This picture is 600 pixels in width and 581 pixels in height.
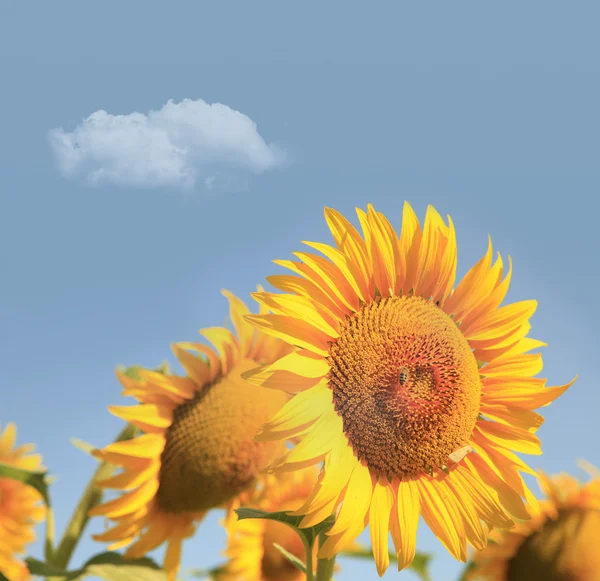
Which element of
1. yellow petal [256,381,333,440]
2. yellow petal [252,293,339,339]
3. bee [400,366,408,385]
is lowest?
yellow petal [256,381,333,440]

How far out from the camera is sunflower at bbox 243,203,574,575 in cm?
207

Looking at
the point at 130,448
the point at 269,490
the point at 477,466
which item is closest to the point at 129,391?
the point at 130,448

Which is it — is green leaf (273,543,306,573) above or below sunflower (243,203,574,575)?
Answer: below

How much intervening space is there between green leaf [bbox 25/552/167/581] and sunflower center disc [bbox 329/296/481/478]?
1299mm

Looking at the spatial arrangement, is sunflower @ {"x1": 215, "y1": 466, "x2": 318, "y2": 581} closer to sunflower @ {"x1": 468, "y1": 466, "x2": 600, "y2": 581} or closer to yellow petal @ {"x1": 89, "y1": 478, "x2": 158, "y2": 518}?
yellow petal @ {"x1": 89, "y1": 478, "x2": 158, "y2": 518}

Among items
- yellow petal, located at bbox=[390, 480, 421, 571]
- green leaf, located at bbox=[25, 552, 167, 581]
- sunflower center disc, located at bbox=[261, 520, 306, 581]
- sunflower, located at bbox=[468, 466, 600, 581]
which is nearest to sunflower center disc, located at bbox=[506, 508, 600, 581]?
sunflower, located at bbox=[468, 466, 600, 581]

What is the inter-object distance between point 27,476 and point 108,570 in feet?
1.68

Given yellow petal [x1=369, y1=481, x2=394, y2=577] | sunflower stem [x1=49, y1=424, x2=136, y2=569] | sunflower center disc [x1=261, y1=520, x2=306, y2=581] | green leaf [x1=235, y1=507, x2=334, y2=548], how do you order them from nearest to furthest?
green leaf [x1=235, y1=507, x2=334, y2=548]
yellow petal [x1=369, y1=481, x2=394, y2=577]
sunflower stem [x1=49, y1=424, x2=136, y2=569]
sunflower center disc [x1=261, y1=520, x2=306, y2=581]

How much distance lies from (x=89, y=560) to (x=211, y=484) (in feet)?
1.97

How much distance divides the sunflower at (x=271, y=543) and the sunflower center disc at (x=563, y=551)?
1.20 m

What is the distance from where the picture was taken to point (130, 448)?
3.18 m

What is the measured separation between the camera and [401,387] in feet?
7.29

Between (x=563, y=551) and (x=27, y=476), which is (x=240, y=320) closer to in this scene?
(x=27, y=476)

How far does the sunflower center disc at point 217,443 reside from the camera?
3.12 m
